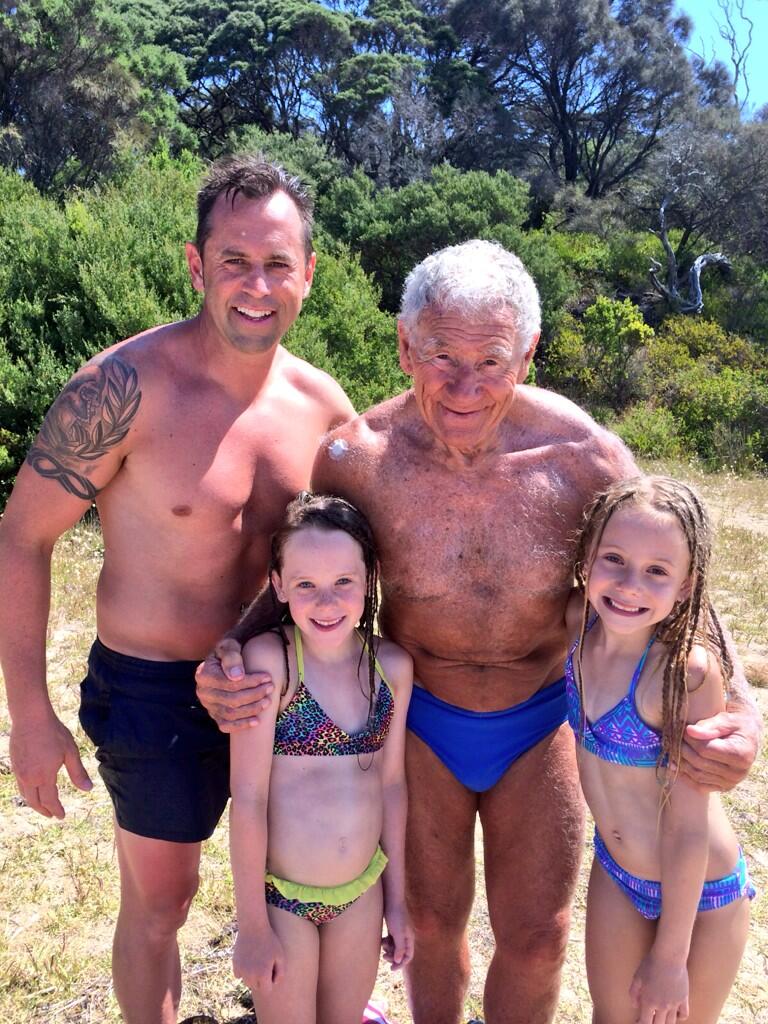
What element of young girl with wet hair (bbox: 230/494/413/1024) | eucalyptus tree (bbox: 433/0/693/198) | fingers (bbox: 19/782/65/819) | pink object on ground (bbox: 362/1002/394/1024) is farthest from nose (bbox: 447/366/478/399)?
eucalyptus tree (bbox: 433/0/693/198)

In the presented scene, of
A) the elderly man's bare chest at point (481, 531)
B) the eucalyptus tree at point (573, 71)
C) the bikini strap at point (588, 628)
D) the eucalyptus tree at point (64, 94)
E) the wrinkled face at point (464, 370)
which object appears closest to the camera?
the wrinkled face at point (464, 370)

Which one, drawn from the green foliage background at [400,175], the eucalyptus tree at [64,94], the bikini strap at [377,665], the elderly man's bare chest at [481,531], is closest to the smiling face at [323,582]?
the bikini strap at [377,665]

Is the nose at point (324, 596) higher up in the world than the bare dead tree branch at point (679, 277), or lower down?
lower down

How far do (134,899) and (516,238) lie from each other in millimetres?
19232

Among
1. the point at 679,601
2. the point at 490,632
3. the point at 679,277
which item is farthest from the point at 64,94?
the point at 679,601

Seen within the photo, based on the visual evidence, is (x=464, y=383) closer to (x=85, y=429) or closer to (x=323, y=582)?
(x=323, y=582)

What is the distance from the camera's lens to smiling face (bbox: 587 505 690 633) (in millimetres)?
1904

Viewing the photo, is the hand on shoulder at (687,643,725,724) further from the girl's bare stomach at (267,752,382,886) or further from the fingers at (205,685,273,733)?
the fingers at (205,685,273,733)

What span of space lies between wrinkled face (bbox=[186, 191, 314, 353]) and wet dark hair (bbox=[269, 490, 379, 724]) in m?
0.47

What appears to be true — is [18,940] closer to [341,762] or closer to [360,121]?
[341,762]

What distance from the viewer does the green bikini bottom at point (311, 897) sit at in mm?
→ 1963

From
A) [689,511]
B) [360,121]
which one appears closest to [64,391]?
[689,511]

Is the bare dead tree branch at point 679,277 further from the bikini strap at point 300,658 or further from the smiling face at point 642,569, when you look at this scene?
the bikini strap at point 300,658

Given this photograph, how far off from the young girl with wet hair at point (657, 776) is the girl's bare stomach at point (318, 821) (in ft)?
1.89
